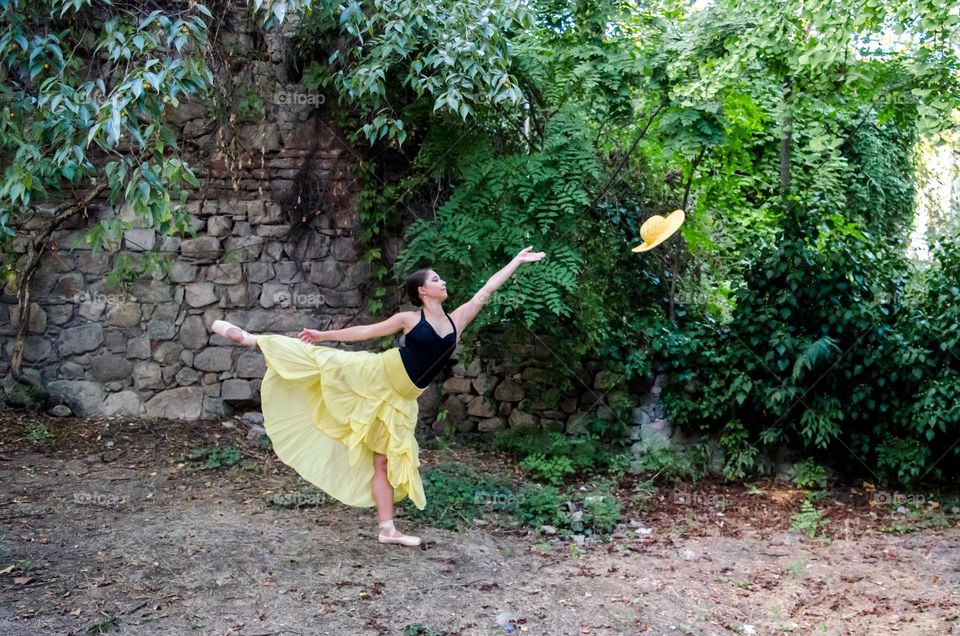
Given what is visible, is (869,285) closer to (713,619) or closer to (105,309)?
(713,619)

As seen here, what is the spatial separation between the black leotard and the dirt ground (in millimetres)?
1127

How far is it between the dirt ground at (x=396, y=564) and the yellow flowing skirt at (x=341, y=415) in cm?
46

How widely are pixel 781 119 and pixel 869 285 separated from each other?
166 centimetres

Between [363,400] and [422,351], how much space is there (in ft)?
1.57

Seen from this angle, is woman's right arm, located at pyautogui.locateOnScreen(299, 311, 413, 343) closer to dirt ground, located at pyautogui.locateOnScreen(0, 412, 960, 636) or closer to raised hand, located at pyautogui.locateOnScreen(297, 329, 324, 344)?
raised hand, located at pyautogui.locateOnScreen(297, 329, 324, 344)

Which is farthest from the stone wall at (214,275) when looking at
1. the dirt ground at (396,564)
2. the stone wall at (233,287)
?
the dirt ground at (396,564)

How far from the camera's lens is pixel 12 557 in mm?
4875

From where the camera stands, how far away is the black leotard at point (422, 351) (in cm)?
506

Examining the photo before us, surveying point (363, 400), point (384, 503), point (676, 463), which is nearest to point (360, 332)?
point (363, 400)

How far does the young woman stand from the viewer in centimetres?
510

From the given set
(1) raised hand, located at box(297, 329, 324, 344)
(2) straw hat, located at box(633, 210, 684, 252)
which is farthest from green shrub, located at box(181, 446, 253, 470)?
(2) straw hat, located at box(633, 210, 684, 252)

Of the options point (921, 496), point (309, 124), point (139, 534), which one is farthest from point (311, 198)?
point (921, 496)

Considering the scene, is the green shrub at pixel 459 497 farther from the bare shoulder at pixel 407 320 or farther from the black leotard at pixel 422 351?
the bare shoulder at pixel 407 320

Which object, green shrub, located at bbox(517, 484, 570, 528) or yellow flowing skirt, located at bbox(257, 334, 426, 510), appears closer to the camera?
yellow flowing skirt, located at bbox(257, 334, 426, 510)
